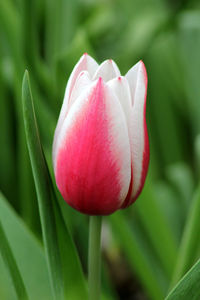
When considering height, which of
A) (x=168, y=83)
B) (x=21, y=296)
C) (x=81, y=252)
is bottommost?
(x=81, y=252)

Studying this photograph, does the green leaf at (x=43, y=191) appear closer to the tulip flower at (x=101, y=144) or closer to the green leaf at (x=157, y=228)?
the tulip flower at (x=101, y=144)

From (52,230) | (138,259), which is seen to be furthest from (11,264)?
(138,259)

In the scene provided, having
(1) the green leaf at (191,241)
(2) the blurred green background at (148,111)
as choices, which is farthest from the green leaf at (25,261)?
(1) the green leaf at (191,241)

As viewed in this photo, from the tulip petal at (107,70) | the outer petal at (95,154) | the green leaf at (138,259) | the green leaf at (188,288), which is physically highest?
the tulip petal at (107,70)

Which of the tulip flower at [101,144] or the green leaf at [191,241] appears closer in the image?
the tulip flower at [101,144]

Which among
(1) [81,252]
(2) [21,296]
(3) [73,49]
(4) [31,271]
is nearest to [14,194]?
(1) [81,252]

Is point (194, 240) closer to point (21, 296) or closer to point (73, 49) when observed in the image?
point (21, 296)
